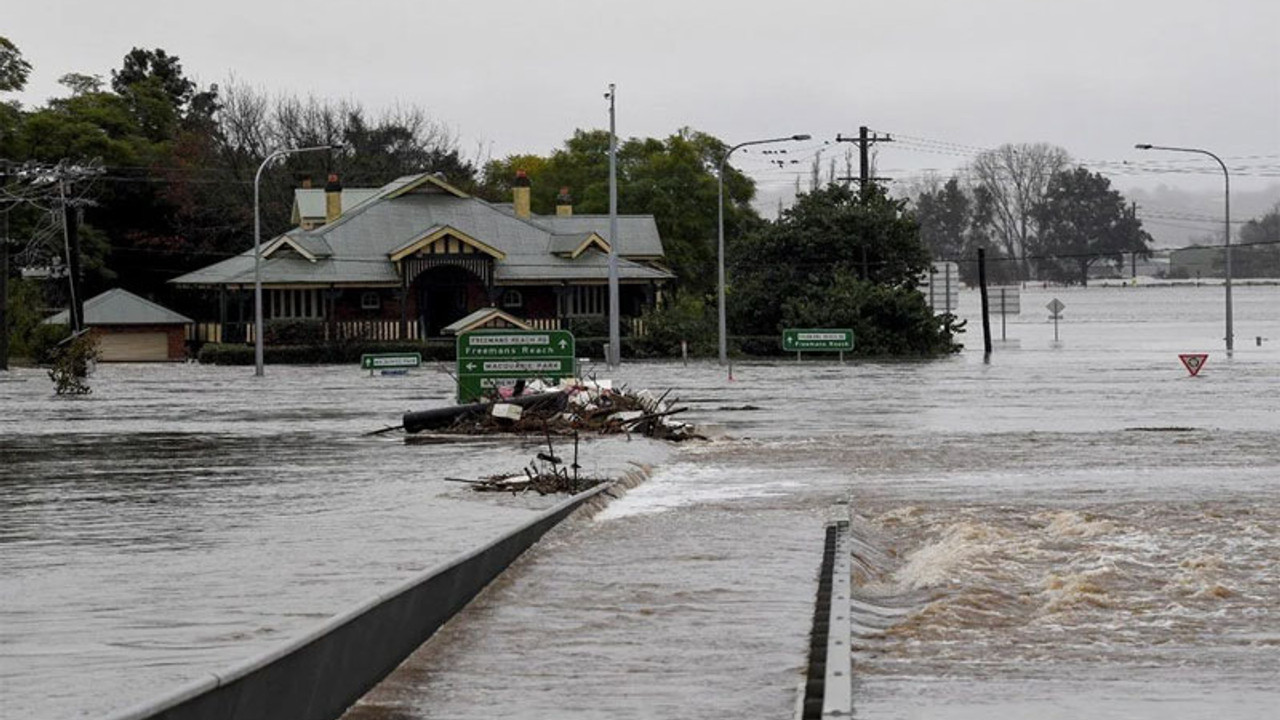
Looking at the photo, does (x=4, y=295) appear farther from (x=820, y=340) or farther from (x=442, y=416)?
(x=442, y=416)

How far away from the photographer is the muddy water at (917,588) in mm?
10828

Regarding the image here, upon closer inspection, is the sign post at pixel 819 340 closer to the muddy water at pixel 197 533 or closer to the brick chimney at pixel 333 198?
the brick chimney at pixel 333 198

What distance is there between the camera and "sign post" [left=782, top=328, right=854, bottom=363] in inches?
3332

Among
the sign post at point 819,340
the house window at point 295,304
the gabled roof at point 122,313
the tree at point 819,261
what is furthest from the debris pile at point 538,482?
the gabled roof at point 122,313

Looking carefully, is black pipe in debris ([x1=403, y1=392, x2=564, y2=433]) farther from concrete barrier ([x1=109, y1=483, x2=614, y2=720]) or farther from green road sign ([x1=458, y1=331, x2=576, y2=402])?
concrete barrier ([x1=109, y1=483, x2=614, y2=720])

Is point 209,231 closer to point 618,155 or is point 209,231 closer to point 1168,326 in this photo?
point 618,155

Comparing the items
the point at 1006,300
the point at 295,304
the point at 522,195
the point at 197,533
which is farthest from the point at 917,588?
the point at 1006,300

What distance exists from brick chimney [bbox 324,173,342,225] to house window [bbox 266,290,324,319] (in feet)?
26.2

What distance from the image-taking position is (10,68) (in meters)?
90.8

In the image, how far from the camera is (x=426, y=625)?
12.4 meters

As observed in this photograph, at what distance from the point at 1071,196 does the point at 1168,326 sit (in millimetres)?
29272

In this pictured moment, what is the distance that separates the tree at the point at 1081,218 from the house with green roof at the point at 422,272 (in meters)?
92.1

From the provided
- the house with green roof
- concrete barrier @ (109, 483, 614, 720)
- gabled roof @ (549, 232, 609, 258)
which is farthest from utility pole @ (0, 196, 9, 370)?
concrete barrier @ (109, 483, 614, 720)

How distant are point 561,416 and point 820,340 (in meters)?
52.5
